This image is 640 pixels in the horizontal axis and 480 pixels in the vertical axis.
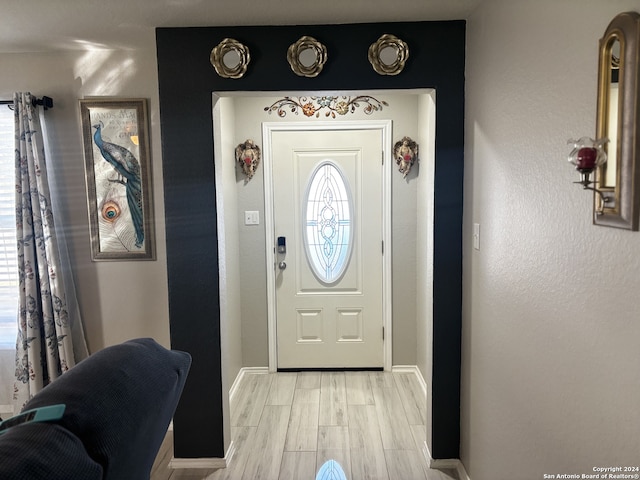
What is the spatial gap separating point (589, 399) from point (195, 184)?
1886 millimetres

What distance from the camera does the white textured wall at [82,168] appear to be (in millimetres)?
2576

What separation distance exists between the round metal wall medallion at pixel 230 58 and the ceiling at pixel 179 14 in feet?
0.34

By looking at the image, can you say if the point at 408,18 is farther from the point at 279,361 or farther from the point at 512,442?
the point at 279,361

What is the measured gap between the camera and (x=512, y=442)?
5.40 feet

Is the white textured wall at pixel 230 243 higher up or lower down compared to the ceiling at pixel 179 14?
lower down

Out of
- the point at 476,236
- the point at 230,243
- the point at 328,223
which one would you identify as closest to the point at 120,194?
the point at 230,243

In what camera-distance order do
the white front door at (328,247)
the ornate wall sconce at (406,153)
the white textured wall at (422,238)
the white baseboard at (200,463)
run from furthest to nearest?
the white front door at (328,247) → the ornate wall sconce at (406,153) → the white textured wall at (422,238) → the white baseboard at (200,463)

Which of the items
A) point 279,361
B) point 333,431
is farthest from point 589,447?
point 279,361

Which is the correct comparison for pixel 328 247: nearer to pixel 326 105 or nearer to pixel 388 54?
pixel 326 105

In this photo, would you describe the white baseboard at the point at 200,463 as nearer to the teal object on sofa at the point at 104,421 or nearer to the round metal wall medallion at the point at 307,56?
the teal object on sofa at the point at 104,421

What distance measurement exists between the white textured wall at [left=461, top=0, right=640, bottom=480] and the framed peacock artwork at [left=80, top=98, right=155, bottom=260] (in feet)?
6.04

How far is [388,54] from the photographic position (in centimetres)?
215

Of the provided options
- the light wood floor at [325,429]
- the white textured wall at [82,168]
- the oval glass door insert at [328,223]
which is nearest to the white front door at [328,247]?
the oval glass door insert at [328,223]

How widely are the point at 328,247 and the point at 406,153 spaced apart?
37.7 inches
